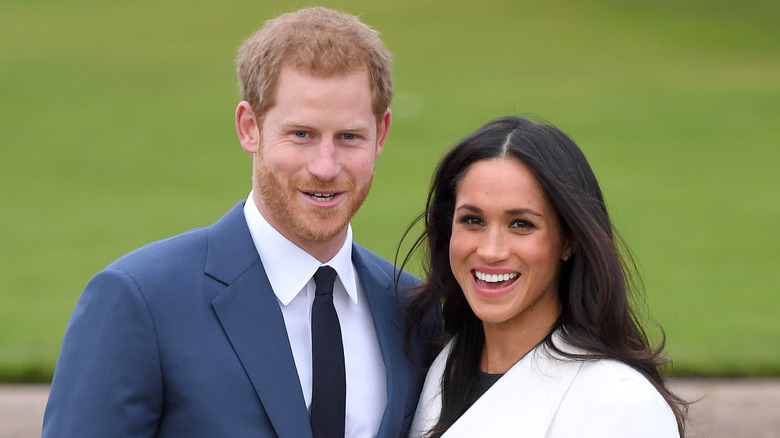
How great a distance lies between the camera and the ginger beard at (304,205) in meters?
3.47

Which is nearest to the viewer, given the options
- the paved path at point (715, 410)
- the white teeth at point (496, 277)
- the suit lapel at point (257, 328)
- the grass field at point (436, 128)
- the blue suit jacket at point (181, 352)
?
the blue suit jacket at point (181, 352)

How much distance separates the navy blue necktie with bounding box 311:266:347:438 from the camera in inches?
133

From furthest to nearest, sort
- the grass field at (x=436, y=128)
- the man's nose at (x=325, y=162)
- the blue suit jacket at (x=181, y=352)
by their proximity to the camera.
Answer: the grass field at (x=436, y=128) → the man's nose at (x=325, y=162) → the blue suit jacket at (x=181, y=352)

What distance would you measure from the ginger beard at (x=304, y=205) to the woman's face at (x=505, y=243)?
39 cm

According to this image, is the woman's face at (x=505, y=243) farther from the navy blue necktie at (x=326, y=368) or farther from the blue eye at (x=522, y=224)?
the navy blue necktie at (x=326, y=368)

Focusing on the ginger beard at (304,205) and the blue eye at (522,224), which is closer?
the ginger beard at (304,205)

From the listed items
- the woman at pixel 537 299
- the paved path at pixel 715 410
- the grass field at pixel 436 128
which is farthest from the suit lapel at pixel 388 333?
the grass field at pixel 436 128

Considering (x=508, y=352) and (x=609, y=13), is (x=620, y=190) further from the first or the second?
(x=609, y=13)

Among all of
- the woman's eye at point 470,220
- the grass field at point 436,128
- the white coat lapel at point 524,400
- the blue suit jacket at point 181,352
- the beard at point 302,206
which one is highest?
the beard at point 302,206

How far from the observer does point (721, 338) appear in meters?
9.88

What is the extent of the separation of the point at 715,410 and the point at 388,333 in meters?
4.10

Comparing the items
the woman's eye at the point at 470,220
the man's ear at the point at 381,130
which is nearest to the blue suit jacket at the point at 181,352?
the man's ear at the point at 381,130

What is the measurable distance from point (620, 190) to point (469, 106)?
18.4 ft

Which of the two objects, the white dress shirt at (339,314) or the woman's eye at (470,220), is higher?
Result: the woman's eye at (470,220)
